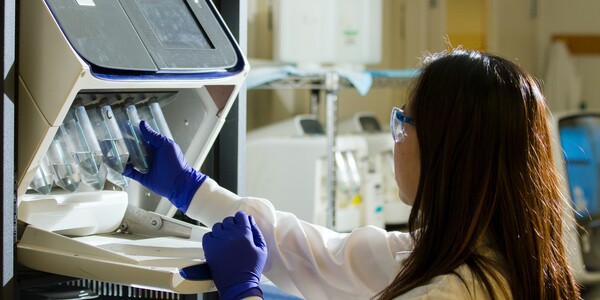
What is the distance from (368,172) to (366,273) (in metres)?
1.81

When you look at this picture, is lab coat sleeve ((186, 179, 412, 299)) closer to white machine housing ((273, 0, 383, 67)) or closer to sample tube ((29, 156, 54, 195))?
sample tube ((29, 156, 54, 195))

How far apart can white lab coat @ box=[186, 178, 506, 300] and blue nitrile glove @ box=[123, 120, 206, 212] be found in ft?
0.07

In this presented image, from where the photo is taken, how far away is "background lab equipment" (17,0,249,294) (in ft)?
3.47

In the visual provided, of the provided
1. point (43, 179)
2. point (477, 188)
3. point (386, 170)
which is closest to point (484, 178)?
point (477, 188)

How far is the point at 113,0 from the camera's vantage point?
1.16 metres

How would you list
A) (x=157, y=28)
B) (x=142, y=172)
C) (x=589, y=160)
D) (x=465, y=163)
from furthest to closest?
(x=589, y=160), (x=142, y=172), (x=157, y=28), (x=465, y=163)

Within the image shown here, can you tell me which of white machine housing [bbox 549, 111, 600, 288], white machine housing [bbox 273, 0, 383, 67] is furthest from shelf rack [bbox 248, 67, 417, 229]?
white machine housing [bbox 549, 111, 600, 288]

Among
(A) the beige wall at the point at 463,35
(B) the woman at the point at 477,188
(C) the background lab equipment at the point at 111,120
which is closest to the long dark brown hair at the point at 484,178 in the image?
(B) the woman at the point at 477,188

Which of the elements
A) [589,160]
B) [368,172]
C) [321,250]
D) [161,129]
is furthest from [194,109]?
[589,160]

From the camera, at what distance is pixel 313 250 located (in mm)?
1423

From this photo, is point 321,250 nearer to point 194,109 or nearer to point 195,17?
point 194,109

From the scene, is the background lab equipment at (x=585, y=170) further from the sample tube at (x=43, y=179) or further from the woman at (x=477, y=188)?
the sample tube at (x=43, y=179)

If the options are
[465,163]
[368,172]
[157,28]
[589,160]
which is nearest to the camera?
[465,163]

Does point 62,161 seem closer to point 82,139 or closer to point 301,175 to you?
point 82,139
